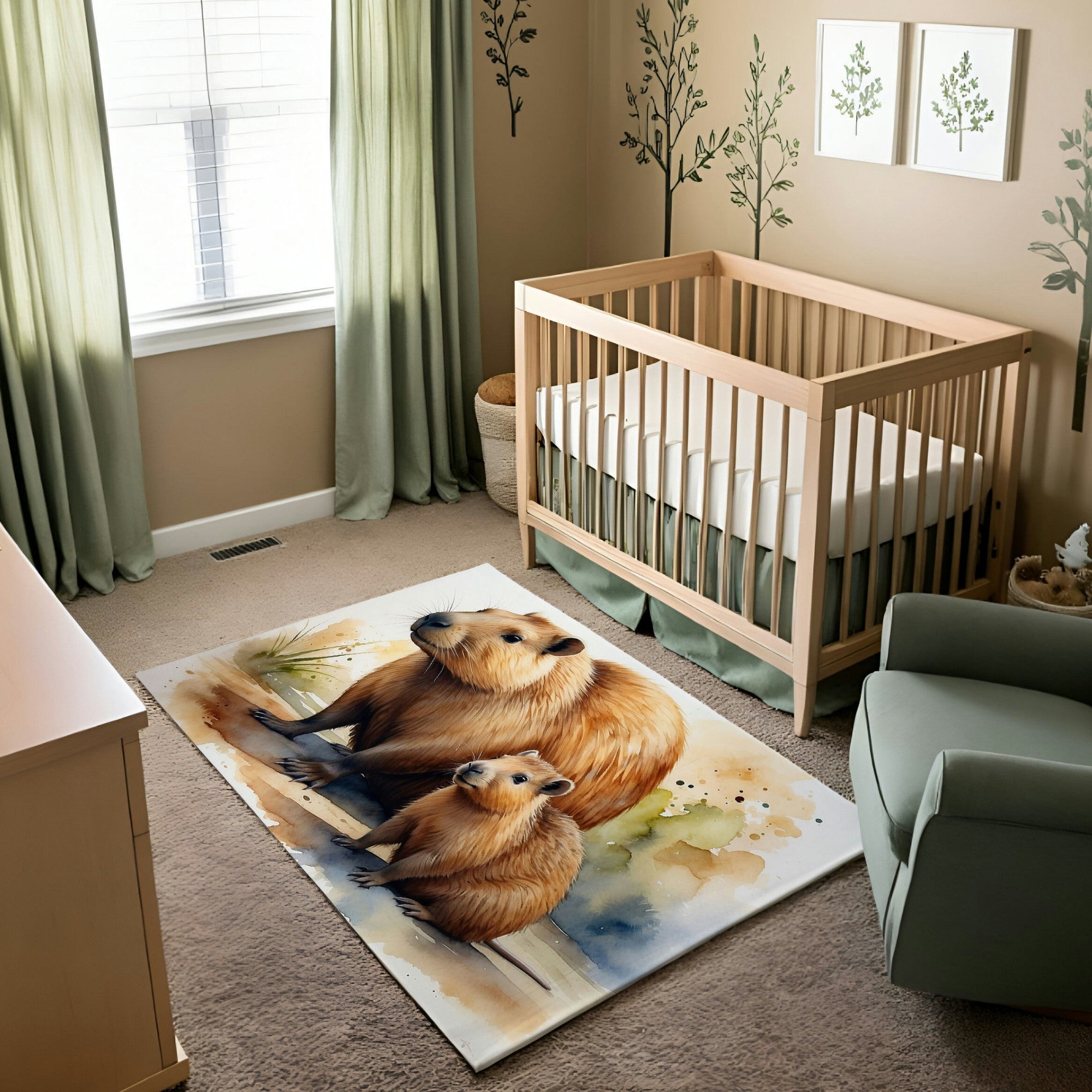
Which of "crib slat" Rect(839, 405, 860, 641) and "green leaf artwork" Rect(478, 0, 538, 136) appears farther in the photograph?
"green leaf artwork" Rect(478, 0, 538, 136)

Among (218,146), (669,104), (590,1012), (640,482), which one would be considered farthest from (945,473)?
(218,146)

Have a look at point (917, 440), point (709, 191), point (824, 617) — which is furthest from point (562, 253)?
point (824, 617)

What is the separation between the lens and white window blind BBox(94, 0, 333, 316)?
3.29 m

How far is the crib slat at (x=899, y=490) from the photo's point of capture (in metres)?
2.60

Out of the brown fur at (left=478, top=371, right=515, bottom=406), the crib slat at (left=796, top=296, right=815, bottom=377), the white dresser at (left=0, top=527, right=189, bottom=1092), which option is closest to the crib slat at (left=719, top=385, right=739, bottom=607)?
the crib slat at (left=796, top=296, right=815, bottom=377)

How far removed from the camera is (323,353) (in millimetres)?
3840

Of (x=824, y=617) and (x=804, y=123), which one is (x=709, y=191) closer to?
(x=804, y=123)

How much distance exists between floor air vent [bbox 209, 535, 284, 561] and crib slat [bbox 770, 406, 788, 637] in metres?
1.74

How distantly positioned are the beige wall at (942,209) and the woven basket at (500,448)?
0.83m

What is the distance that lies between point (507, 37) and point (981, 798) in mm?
3062

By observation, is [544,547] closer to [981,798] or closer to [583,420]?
[583,420]

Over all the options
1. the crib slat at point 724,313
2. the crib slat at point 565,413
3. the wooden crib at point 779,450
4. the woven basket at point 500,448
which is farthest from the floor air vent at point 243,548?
the crib slat at point 724,313

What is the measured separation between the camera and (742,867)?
231 centimetres

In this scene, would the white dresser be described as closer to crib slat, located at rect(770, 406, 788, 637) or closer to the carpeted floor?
the carpeted floor
